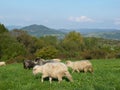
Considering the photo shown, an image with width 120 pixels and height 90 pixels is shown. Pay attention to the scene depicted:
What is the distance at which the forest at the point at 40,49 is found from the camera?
193 ft

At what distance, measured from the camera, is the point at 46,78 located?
59.7ft

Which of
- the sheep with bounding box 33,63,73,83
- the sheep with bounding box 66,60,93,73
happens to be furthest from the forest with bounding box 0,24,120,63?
the sheep with bounding box 33,63,73,83

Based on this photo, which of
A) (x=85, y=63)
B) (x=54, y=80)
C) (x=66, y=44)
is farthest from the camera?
(x=66, y=44)

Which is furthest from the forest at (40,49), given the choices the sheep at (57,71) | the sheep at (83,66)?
the sheep at (57,71)

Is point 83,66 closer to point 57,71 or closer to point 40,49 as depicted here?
point 57,71

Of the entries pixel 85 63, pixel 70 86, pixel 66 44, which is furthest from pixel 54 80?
pixel 66 44

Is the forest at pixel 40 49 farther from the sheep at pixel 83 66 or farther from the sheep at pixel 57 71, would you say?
the sheep at pixel 57 71

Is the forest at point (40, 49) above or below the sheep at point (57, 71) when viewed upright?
below

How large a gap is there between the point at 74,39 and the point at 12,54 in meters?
53.8

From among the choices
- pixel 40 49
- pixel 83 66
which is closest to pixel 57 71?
pixel 83 66

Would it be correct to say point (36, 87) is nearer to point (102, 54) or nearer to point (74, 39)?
point (102, 54)

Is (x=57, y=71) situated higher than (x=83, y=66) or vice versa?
(x=57, y=71)

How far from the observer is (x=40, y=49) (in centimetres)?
8406

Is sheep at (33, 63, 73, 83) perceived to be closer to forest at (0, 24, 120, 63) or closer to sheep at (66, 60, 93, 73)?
sheep at (66, 60, 93, 73)
